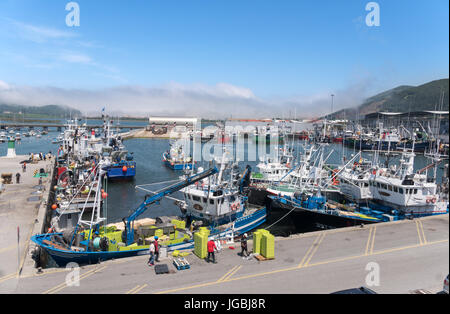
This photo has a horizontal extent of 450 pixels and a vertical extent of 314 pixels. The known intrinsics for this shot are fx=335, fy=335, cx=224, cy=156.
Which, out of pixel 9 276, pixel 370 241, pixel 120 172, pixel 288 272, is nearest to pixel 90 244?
pixel 9 276

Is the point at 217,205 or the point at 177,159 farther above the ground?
the point at 177,159

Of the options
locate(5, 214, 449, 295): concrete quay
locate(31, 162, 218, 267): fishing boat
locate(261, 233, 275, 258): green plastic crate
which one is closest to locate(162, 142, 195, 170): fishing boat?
locate(31, 162, 218, 267): fishing boat

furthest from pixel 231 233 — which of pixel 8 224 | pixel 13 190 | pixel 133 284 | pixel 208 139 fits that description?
pixel 208 139

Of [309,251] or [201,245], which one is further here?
[309,251]

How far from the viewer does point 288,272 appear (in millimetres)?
12125

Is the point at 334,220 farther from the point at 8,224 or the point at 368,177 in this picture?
the point at 8,224

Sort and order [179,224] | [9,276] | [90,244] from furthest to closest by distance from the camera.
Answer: [179,224], [90,244], [9,276]

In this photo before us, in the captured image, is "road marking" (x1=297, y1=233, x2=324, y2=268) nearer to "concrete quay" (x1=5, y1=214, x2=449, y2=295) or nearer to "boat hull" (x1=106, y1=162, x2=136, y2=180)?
"concrete quay" (x1=5, y1=214, x2=449, y2=295)

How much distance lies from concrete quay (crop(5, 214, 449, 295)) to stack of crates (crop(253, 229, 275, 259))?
0.38m

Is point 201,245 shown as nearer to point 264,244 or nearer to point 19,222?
point 264,244

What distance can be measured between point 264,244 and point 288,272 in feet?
5.56

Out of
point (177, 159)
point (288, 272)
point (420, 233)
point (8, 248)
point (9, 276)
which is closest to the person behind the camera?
point (9, 276)

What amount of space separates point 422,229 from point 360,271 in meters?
7.36

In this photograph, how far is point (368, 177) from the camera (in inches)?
997
